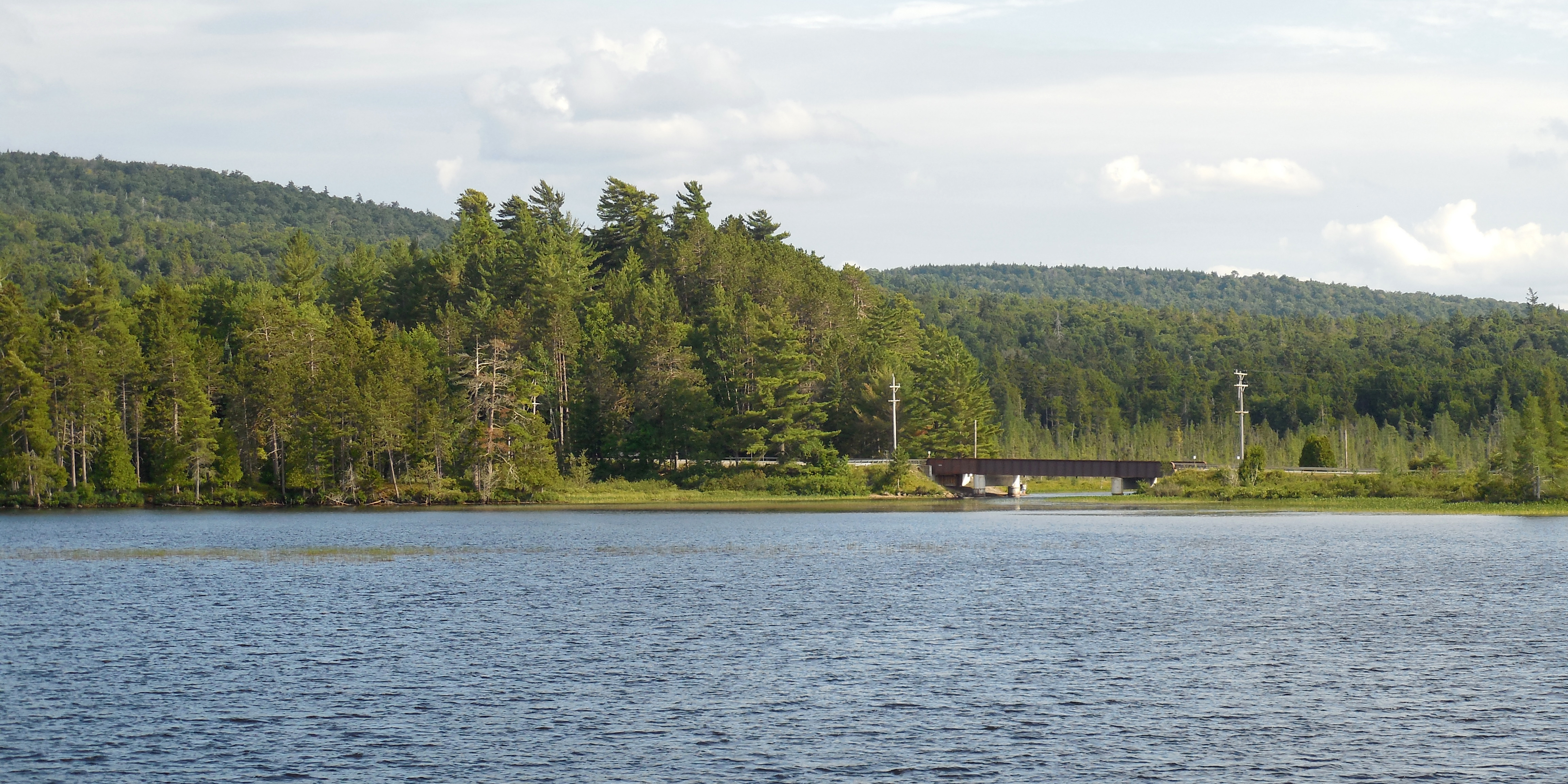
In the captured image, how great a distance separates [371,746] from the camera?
2956 centimetres

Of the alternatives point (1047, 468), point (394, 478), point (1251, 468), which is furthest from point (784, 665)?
point (1047, 468)

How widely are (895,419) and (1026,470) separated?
59.5 feet

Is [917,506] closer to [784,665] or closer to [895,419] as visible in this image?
[895,419]

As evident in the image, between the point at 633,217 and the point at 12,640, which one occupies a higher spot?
the point at 633,217

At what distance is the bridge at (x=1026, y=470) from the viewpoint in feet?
464

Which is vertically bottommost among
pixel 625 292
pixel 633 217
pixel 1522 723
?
pixel 1522 723

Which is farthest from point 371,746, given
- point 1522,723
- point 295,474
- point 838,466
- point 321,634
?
point 838,466

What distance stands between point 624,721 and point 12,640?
22.9 meters

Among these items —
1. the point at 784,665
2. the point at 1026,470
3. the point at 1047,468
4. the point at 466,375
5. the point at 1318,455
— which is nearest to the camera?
the point at 784,665

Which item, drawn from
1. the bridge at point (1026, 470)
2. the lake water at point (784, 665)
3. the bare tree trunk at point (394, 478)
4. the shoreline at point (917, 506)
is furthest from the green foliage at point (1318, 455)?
the bare tree trunk at point (394, 478)

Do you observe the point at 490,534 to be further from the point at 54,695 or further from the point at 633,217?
the point at 633,217

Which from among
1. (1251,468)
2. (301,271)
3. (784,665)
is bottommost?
(784,665)

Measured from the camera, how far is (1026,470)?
144625 millimetres

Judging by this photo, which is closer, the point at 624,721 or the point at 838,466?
the point at 624,721
